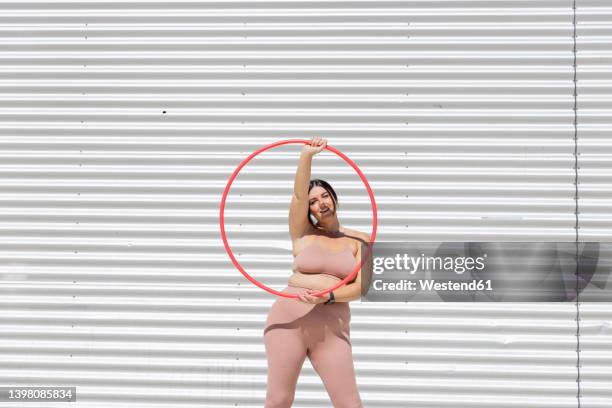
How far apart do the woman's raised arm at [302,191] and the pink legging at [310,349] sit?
1.38ft

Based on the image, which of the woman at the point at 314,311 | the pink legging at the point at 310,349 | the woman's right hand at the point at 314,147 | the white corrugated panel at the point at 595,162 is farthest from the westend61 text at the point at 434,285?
the woman's right hand at the point at 314,147

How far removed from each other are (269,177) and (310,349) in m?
1.49

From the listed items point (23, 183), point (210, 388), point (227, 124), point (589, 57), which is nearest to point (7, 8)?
point (23, 183)

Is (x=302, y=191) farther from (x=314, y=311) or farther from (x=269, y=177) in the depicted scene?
(x=269, y=177)

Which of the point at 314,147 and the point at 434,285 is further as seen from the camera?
the point at 434,285

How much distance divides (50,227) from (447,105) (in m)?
2.80

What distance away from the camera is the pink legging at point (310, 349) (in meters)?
5.39

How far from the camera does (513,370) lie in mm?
6359

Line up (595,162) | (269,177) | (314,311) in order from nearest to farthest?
1. (314,311)
2. (595,162)
3. (269,177)

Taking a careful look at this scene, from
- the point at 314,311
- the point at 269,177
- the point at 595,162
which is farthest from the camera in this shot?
the point at 269,177

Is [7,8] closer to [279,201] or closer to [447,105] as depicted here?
[279,201]

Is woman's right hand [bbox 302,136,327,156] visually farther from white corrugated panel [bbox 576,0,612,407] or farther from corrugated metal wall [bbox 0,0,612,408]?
white corrugated panel [bbox 576,0,612,407]

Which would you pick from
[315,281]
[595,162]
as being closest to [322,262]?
[315,281]

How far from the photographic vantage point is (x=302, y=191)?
17.9 ft
